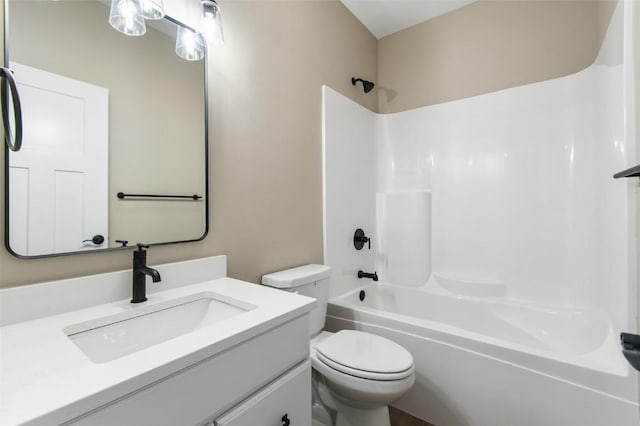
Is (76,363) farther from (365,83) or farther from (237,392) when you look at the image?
(365,83)

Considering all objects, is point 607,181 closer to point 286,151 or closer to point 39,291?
point 286,151

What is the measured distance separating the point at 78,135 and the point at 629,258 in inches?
81.3

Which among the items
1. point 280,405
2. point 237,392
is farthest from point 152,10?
point 280,405

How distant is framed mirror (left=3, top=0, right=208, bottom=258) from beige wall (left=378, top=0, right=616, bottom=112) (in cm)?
191

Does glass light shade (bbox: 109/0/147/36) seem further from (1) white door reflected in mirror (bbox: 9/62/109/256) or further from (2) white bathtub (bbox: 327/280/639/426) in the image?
(2) white bathtub (bbox: 327/280/639/426)

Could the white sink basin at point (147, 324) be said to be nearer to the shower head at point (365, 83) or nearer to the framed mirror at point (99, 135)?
the framed mirror at point (99, 135)

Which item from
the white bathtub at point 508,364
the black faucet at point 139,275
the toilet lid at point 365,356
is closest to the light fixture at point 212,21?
the black faucet at point 139,275

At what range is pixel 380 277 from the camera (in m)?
Answer: 2.56

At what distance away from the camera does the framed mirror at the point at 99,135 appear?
31.3 inches

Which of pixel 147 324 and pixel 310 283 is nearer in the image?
pixel 147 324

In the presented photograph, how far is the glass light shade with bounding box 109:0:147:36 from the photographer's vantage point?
938 mm

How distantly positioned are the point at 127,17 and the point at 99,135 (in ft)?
1.37

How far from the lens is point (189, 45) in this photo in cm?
115

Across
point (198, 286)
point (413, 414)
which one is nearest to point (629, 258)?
point (413, 414)
